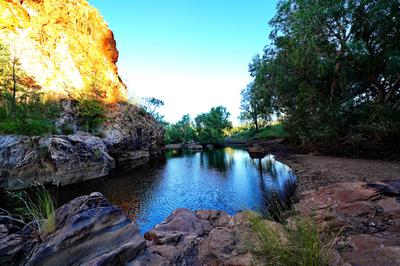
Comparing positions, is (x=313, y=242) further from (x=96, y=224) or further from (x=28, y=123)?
(x=28, y=123)

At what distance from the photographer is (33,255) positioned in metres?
2.88

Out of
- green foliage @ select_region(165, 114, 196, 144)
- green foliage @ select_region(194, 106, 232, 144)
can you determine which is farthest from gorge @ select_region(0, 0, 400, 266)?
green foliage @ select_region(165, 114, 196, 144)

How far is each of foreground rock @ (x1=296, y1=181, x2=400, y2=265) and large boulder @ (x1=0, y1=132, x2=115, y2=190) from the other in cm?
1682

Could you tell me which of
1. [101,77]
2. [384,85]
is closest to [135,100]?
[101,77]

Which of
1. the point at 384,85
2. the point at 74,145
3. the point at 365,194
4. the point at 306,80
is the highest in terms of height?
the point at 306,80

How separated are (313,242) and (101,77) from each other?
3883 centimetres

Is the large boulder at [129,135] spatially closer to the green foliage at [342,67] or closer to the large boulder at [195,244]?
the large boulder at [195,244]

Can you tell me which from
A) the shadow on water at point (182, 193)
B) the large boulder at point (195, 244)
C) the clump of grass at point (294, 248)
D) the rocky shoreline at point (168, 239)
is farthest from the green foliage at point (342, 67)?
the clump of grass at point (294, 248)

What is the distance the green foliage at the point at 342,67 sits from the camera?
12805mm

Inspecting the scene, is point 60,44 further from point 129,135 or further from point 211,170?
point 211,170

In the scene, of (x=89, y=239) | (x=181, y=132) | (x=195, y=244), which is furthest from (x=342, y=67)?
(x=181, y=132)

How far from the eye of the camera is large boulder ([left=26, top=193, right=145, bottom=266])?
9.94ft

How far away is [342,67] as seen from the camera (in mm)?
13945

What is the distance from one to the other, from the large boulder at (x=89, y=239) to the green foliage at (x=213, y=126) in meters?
57.2
